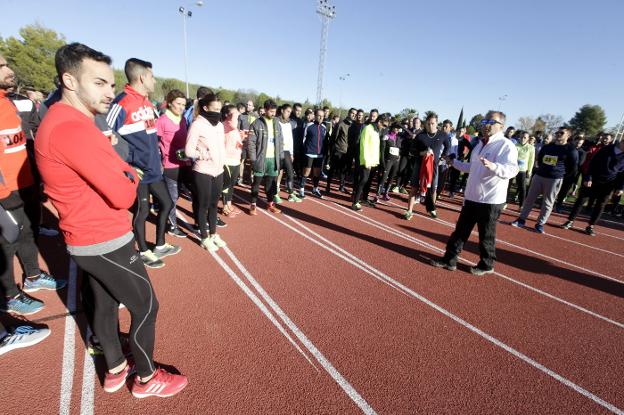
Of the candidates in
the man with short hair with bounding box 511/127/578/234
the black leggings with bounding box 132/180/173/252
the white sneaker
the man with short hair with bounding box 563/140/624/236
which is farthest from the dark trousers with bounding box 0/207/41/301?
the man with short hair with bounding box 563/140/624/236

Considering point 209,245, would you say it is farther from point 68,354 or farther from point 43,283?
point 68,354

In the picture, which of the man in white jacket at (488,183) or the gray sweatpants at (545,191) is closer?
the man in white jacket at (488,183)

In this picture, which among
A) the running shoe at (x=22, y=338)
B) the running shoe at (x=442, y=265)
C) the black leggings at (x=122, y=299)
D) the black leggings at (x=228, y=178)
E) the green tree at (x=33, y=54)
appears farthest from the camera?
the green tree at (x=33, y=54)

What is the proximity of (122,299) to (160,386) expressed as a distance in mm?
776

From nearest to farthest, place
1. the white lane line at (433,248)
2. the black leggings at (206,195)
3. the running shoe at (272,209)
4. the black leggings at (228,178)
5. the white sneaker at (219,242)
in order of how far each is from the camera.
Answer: the white lane line at (433,248)
the black leggings at (206,195)
the white sneaker at (219,242)
the black leggings at (228,178)
the running shoe at (272,209)

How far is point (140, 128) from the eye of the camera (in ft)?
10.9

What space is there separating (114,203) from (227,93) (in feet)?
176

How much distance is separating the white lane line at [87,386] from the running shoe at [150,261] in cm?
146

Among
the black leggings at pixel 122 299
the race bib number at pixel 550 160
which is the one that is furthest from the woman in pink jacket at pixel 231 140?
the race bib number at pixel 550 160

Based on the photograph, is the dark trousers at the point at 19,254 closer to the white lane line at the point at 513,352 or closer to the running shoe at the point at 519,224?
the white lane line at the point at 513,352

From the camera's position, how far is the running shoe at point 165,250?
13.8ft

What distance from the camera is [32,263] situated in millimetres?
3115

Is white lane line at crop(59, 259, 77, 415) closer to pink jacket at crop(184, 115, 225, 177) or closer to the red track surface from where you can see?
the red track surface

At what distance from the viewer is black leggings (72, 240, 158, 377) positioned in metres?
1.76
